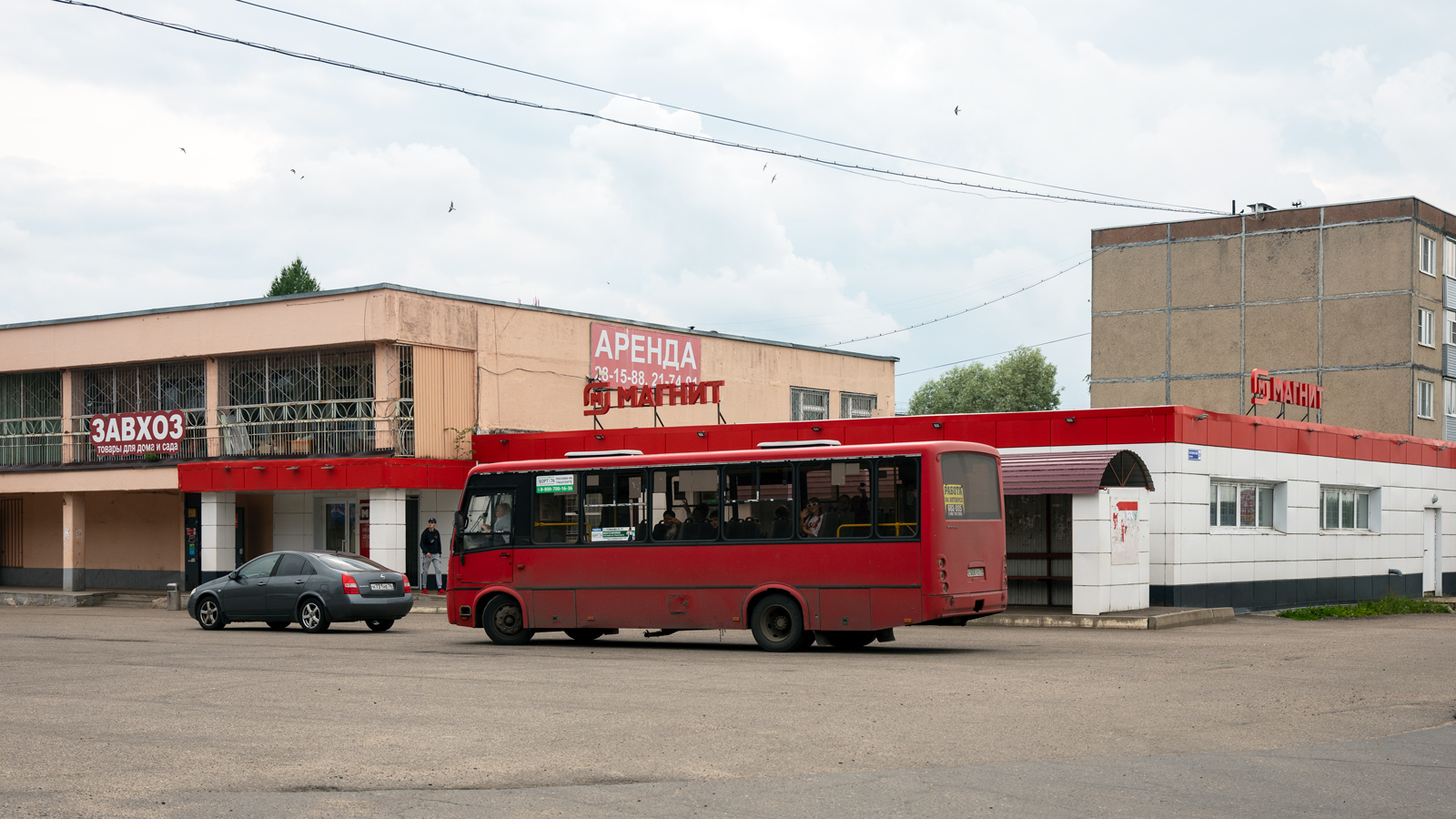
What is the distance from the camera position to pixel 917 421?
2916 centimetres

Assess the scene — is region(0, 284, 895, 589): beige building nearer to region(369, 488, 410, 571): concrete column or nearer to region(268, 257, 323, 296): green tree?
region(369, 488, 410, 571): concrete column

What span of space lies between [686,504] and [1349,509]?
2087 cm

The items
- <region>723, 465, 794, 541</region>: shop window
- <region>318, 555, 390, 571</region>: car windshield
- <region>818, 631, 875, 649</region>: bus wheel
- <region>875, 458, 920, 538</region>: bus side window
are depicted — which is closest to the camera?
<region>875, 458, 920, 538</region>: bus side window

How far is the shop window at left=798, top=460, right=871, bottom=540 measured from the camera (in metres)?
18.5

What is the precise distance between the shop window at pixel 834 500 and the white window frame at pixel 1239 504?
1234 cm

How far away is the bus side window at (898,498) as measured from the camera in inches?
713

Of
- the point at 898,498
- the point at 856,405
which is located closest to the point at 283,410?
the point at 856,405

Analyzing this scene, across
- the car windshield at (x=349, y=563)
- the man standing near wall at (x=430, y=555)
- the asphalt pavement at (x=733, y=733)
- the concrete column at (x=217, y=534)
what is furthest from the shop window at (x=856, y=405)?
the asphalt pavement at (x=733, y=733)

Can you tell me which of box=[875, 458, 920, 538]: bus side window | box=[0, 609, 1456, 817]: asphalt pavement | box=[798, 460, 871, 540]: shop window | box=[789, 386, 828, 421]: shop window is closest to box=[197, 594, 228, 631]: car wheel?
box=[0, 609, 1456, 817]: asphalt pavement

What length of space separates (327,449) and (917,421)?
557 inches

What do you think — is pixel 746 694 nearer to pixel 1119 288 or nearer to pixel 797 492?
pixel 797 492

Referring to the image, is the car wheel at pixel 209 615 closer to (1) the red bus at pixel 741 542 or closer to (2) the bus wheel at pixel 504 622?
(1) the red bus at pixel 741 542

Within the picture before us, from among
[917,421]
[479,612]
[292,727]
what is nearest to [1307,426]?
[917,421]

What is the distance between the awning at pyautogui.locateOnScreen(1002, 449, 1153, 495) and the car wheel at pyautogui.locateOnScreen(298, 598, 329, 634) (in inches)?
450
